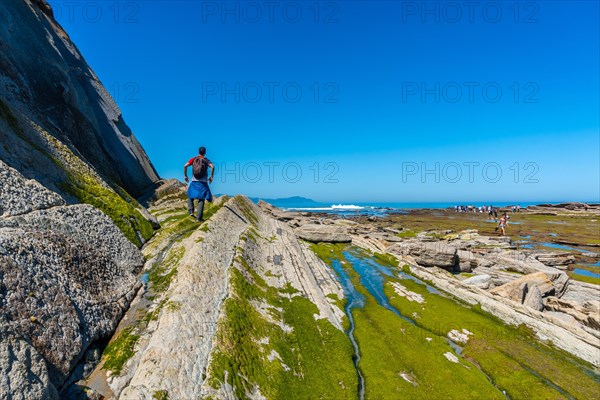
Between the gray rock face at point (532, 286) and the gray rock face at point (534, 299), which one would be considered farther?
the gray rock face at point (532, 286)

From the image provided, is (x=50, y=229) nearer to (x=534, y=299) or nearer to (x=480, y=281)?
(x=534, y=299)

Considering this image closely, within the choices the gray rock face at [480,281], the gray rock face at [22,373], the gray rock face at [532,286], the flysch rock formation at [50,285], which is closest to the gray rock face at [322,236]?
the gray rock face at [480,281]

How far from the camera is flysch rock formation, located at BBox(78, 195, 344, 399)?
30.7 feet

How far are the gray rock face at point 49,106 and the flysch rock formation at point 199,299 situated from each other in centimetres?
754

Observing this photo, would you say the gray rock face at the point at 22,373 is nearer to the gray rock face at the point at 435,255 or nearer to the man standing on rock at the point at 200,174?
the man standing on rock at the point at 200,174

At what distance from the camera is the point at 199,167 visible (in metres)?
23.3

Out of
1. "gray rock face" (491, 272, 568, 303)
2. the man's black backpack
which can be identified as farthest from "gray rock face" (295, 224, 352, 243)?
the man's black backpack

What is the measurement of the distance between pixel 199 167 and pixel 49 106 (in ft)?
43.3

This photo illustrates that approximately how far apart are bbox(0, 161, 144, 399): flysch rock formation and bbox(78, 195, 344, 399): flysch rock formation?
1.41 m

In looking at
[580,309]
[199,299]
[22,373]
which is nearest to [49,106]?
[199,299]

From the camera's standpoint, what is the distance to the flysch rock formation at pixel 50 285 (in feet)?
23.0

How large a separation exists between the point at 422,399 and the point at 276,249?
19.7m

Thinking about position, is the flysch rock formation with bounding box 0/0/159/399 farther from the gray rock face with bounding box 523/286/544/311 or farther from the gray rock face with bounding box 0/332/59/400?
the gray rock face with bounding box 523/286/544/311

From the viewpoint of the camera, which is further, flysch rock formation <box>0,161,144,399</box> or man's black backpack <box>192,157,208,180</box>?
man's black backpack <box>192,157,208,180</box>
